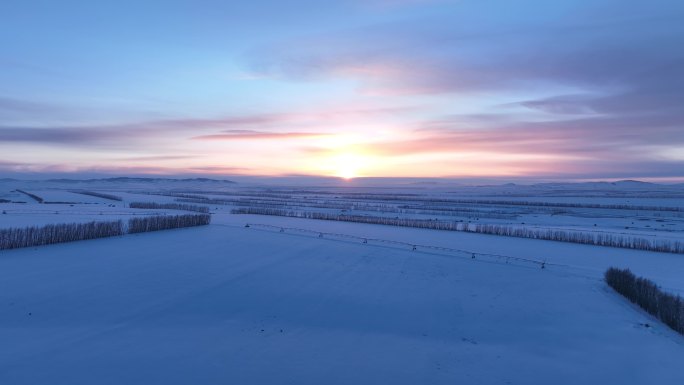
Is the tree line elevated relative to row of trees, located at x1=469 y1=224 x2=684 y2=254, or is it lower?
lower

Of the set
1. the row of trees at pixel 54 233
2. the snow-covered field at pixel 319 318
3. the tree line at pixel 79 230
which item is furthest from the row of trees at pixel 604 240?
the row of trees at pixel 54 233

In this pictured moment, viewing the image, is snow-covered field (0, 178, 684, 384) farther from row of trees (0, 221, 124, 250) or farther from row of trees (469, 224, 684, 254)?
row of trees (469, 224, 684, 254)

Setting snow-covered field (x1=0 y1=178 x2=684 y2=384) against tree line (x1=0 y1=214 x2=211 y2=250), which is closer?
snow-covered field (x1=0 y1=178 x2=684 y2=384)

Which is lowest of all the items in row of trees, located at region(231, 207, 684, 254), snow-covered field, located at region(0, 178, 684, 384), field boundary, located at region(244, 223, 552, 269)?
snow-covered field, located at region(0, 178, 684, 384)

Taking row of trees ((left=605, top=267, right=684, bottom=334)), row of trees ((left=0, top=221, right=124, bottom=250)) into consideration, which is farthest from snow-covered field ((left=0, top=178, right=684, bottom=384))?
row of trees ((left=0, top=221, right=124, bottom=250))

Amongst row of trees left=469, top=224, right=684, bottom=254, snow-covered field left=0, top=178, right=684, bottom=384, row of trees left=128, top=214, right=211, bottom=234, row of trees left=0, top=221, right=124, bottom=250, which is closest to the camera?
snow-covered field left=0, top=178, right=684, bottom=384

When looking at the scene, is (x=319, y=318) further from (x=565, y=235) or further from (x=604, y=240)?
(x=604, y=240)

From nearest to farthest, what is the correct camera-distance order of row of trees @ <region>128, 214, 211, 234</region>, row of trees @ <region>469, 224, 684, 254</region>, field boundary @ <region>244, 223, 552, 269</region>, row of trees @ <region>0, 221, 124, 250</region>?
1. row of trees @ <region>0, 221, 124, 250</region>
2. field boundary @ <region>244, 223, 552, 269</region>
3. row of trees @ <region>469, 224, 684, 254</region>
4. row of trees @ <region>128, 214, 211, 234</region>

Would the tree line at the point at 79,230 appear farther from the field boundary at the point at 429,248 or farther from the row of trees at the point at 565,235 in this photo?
the row of trees at the point at 565,235

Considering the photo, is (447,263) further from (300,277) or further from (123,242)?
(123,242)
